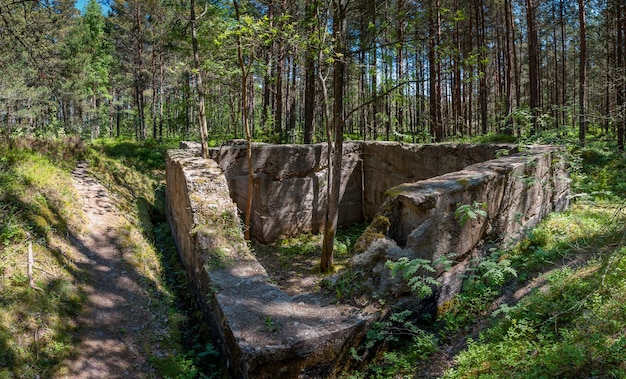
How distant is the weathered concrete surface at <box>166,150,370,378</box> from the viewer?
4219 millimetres

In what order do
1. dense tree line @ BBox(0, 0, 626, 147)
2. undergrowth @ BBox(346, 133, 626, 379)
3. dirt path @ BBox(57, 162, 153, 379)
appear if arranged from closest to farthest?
undergrowth @ BBox(346, 133, 626, 379)
dirt path @ BBox(57, 162, 153, 379)
dense tree line @ BBox(0, 0, 626, 147)

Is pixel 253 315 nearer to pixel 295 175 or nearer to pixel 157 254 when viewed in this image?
pixel 157 254

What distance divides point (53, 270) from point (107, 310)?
110 centimetres

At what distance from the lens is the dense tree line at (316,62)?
7.38 m

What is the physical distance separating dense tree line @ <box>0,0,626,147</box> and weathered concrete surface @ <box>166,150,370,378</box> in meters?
3.08

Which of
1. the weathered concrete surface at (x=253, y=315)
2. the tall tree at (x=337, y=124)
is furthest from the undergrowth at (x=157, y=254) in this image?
the tall tree at (x=337, y=124)

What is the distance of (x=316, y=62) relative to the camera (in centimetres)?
849

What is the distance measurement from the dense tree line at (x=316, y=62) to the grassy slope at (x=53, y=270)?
2.14 meters

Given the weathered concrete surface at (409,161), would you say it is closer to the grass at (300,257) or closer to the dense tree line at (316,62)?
the dense tree line at (316,62)

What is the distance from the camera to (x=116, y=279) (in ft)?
23.5

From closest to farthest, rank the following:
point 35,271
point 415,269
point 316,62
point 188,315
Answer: point 415,269, point 35,271, point 188,315, point 316,62

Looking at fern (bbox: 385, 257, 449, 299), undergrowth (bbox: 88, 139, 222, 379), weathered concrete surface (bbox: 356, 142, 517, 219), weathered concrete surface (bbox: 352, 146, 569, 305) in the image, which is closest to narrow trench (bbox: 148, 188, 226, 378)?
undergrowth (bbox: 88, 139, 222, 379)

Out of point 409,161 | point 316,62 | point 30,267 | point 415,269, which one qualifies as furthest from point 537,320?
point 409,161

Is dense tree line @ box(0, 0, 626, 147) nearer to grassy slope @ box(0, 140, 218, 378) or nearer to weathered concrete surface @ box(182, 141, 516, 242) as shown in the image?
weathered concrete surface @ box(182, 141, 516, 242)
